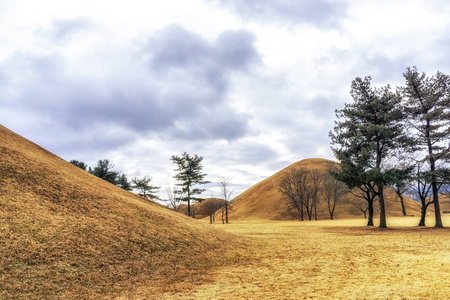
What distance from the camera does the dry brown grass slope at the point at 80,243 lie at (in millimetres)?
6934

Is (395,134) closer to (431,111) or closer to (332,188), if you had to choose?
(431,111)

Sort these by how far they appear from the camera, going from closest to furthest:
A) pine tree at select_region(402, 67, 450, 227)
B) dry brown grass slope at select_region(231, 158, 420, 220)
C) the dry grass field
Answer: the dry grass field < pine tree at select_region(402, 67, 450, 227) < dry brown grass slope at select_region(231, 158, 420, 220)

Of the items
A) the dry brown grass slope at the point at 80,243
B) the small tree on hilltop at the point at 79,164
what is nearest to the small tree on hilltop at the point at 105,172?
the small tree on hilltop at the point at 79,164

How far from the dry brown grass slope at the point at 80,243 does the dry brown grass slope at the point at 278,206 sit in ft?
155

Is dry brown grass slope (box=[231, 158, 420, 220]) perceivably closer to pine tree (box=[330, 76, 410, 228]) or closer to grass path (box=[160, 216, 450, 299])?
pine tree (box=[330, 76, 410, 228])

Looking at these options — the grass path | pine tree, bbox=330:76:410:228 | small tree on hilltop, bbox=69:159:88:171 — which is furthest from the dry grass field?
small tree on hilltop, bbox=69:159:88:171

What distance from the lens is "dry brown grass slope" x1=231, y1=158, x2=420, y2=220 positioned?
6191 centimetres

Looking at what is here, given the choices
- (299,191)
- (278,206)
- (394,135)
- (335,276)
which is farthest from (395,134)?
(278,206)

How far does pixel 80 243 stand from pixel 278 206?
209ft

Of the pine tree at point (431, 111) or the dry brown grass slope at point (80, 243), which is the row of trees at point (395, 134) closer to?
the pine tree at point (431, 111)

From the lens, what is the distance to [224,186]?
59594 millimetres

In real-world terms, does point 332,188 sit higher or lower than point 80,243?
lower

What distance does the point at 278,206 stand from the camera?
6825cm

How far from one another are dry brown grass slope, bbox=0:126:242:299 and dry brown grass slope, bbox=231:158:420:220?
47.3 m
